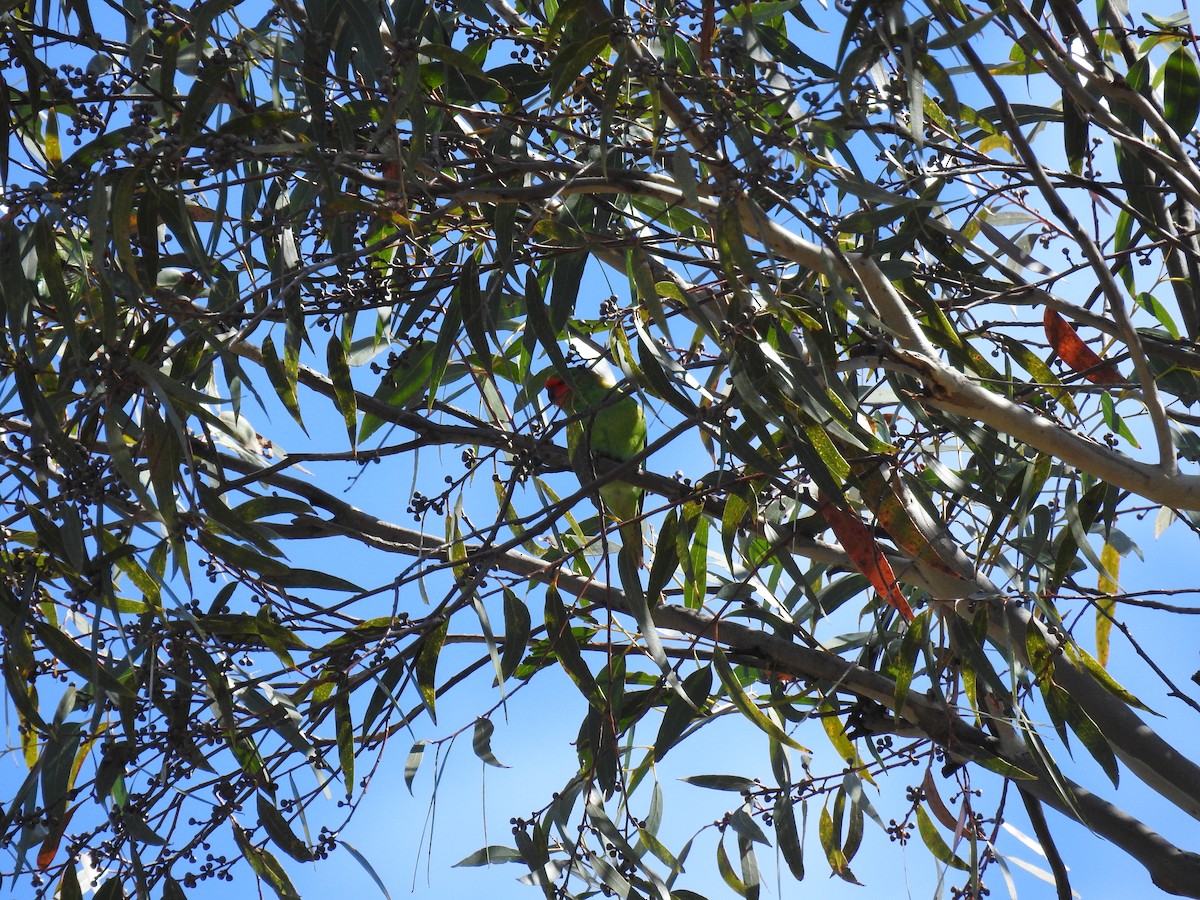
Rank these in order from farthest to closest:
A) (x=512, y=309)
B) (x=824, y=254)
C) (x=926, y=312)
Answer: (x=512, y=309) → (x=926, y=312) → (x=824, y=254)

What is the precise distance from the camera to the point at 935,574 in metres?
1.95

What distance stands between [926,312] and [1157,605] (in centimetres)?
57

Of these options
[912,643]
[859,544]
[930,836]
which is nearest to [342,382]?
[859,544]

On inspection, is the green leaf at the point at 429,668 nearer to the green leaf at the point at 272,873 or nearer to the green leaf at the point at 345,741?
the green leaf at the point at 345,741

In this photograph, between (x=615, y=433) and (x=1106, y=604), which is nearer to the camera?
(x=1106, y=604)

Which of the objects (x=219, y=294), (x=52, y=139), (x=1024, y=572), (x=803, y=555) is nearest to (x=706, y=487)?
(x=803, y=555)

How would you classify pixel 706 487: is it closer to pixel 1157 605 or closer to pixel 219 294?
pixel 1157 605

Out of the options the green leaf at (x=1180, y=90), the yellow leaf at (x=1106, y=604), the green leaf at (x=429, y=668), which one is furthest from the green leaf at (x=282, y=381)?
the green leaf at (x=1180, y=90)

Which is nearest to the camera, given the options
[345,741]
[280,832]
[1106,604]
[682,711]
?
[280,832]


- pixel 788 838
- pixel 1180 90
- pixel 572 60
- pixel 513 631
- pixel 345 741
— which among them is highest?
pixel 1180 90

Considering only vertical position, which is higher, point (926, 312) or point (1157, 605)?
point (926, 312)

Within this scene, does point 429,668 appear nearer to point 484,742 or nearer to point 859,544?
point 484,742

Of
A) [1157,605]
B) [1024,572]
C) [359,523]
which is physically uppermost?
[359,523]

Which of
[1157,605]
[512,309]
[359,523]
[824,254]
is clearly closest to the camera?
[824,254]
